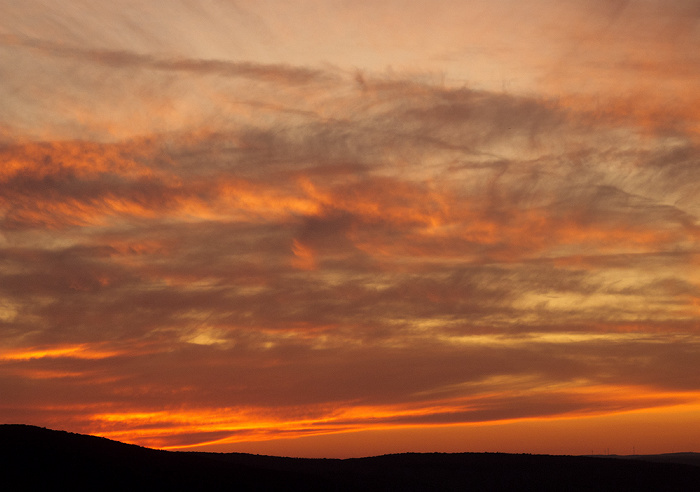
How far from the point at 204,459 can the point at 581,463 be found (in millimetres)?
61743

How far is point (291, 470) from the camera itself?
8362 cm

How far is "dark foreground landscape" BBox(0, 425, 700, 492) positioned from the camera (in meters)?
58.2

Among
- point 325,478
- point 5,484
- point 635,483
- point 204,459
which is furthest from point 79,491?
point 635,483

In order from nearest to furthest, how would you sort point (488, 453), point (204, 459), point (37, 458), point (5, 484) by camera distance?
1. point (5, 484)
2. point (37, 458)
3. point (204, 459)
4. point (488, 453)

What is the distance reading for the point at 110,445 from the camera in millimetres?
68375

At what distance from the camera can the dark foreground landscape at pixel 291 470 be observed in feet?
191

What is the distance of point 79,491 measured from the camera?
5522 centimetres

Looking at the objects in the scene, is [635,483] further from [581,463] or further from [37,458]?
[37,458]

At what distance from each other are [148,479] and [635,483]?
6677 centimetres

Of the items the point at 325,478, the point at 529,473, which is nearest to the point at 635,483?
the point at 529,473

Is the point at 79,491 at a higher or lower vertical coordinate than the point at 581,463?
lower

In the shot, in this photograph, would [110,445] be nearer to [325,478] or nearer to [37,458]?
[37,458]

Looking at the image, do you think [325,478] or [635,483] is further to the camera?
[635,483]

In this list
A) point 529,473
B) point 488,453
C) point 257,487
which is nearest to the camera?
point 257,487
